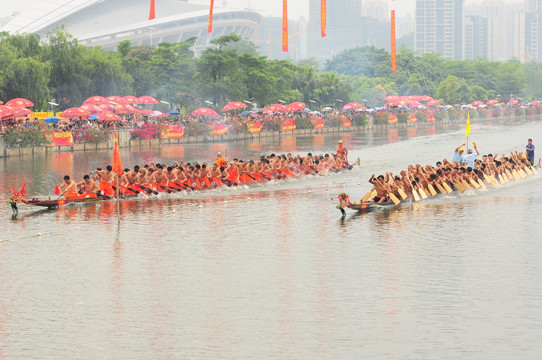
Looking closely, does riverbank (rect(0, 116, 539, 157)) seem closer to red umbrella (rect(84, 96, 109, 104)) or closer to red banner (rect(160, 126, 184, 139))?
red banner (rect(160, 126, 184, 139))

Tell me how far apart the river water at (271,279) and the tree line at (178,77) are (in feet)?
96.4

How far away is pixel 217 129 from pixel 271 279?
45829mm

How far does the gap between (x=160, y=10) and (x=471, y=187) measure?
148711 millimetres

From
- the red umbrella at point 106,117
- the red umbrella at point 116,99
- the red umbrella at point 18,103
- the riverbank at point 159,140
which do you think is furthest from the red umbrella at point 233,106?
the red umbrella at point 18,103

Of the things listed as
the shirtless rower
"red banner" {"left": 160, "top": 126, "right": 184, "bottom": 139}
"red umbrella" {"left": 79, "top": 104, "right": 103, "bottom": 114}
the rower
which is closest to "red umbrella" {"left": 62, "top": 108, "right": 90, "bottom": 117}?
"red umbrella" {"left": 79, "top": 104, "right": 103, "bottom": 114}

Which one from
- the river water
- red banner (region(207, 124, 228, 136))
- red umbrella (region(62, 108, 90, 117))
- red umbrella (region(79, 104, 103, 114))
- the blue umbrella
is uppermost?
red umbrella (region(79, 104, 103, 114))

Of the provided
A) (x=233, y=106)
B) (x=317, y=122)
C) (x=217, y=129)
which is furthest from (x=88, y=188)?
(x=317, y=122)

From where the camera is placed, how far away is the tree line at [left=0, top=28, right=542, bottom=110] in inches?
2298

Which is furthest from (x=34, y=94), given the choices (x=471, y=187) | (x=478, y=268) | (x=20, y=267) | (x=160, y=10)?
(x=160, y=10)

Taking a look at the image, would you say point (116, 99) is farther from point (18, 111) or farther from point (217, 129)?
point (18, 111)

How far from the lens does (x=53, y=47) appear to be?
2464 inches

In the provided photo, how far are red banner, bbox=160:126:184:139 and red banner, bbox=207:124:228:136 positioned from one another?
3002 millimetres

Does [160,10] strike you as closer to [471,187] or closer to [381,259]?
[471,187]

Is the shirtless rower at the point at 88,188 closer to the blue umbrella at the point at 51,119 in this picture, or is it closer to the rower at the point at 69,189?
the rower at the point at 69,189
